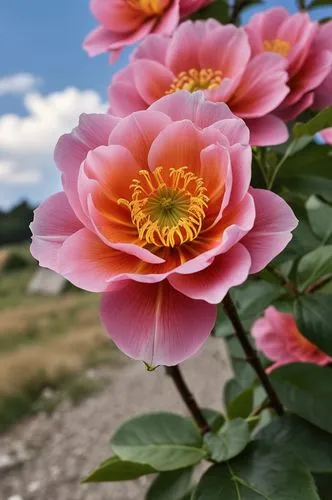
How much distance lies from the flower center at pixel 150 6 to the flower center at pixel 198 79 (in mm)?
91

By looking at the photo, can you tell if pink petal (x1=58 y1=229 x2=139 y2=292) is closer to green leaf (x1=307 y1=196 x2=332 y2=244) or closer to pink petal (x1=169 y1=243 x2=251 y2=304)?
pink petal (x1=169 y1=243 x2=251 y2=304)

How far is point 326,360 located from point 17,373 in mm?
2792

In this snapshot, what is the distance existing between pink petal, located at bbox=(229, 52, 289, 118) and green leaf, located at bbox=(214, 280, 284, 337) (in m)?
0.17

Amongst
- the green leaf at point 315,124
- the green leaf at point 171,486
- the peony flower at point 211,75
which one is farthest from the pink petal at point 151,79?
the green leaf at point 171,486

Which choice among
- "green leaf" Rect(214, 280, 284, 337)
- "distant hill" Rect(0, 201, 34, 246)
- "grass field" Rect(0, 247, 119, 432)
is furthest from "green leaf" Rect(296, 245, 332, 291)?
"distant hill" Rect(0, 201, 34, 246)

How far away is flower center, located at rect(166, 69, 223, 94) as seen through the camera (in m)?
0.55

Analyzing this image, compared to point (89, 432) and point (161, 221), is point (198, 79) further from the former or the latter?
point (89, 432)

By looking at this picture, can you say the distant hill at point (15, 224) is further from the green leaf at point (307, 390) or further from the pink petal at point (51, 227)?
the pink petal at point (51, 227)

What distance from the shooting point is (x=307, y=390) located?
23.8 inches

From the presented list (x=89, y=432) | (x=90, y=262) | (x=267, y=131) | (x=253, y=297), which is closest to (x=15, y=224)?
(x=89, y=432)

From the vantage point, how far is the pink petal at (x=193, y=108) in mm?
398

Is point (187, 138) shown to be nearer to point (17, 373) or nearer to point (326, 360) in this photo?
point (326, 360)

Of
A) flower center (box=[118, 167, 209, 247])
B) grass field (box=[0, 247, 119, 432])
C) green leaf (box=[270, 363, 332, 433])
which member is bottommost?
grass field (box=[0, 247, 119, 432])

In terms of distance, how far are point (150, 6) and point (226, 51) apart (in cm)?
11
